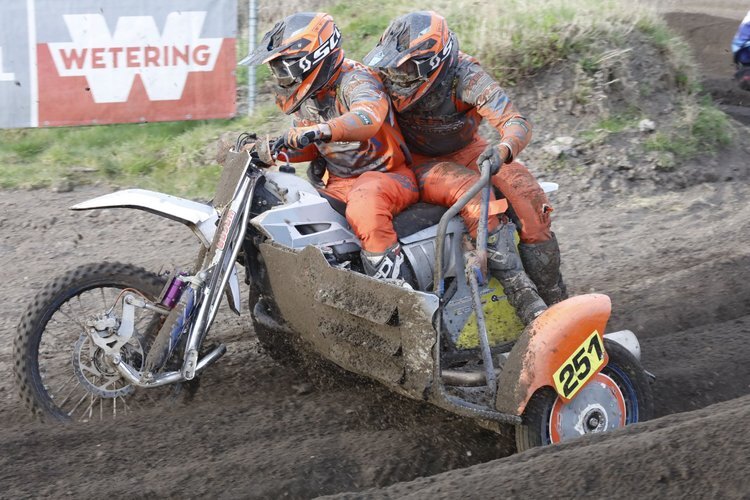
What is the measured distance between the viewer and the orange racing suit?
4805 mm

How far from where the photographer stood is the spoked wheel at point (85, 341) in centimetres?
438

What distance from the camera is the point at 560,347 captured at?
409 centimetres

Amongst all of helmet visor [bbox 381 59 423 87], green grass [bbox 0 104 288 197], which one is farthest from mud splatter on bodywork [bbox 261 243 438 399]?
green grass [bbox 0 104 288 197]

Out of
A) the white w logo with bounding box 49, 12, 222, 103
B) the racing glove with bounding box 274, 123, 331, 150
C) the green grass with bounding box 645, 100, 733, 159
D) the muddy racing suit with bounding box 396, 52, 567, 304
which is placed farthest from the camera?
the green grass with bounding box 645, 100, 733, 159

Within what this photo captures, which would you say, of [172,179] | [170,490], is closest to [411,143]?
[170,490]

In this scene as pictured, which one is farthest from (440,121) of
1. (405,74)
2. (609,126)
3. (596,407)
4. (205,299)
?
(609,126)

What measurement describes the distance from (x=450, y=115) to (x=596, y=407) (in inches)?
68.7

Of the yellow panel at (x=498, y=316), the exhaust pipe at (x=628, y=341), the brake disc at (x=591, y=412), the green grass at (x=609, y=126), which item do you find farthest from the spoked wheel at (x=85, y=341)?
the green grass at (x=609, y=126)

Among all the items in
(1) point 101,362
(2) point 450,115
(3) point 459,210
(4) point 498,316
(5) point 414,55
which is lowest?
(1) point 101,362

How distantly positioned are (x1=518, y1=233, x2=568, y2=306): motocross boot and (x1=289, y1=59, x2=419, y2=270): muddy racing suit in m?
0.65

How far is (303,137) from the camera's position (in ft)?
14.1

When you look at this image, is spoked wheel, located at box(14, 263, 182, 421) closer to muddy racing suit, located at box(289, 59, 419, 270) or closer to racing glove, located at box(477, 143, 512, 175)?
muddy racing suit, located at box(289, 59, 419, 270)

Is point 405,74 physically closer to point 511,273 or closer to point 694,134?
point 511,273

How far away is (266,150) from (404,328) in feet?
3.50
